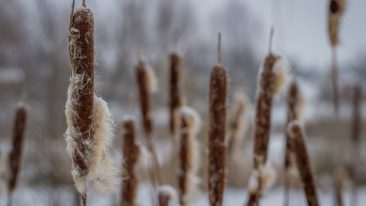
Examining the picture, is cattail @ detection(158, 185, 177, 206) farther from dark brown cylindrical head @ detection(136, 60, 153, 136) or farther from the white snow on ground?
the white snow on ground

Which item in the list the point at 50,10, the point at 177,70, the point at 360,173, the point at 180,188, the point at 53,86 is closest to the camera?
the point at 180,188

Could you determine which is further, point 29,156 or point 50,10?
point 50,10

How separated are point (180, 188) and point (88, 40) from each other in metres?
0.66

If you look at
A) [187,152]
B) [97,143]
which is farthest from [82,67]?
[187,152]

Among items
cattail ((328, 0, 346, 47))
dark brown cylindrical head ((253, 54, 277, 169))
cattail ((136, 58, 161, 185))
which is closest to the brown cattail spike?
dark brown cylindrical head ((253, 54, 277, 169))

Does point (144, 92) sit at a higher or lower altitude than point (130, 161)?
higher

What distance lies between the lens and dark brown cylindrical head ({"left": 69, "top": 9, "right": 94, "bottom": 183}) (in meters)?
0.62

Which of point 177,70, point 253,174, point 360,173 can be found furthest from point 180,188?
point 360,173

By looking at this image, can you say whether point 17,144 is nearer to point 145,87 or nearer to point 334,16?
point 145,87

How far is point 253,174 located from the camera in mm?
1036

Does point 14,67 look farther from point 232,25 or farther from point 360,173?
point 232,25

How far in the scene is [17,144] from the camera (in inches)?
47.3

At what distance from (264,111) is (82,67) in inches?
19.6

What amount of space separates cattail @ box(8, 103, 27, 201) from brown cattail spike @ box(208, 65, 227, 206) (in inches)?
22.1
